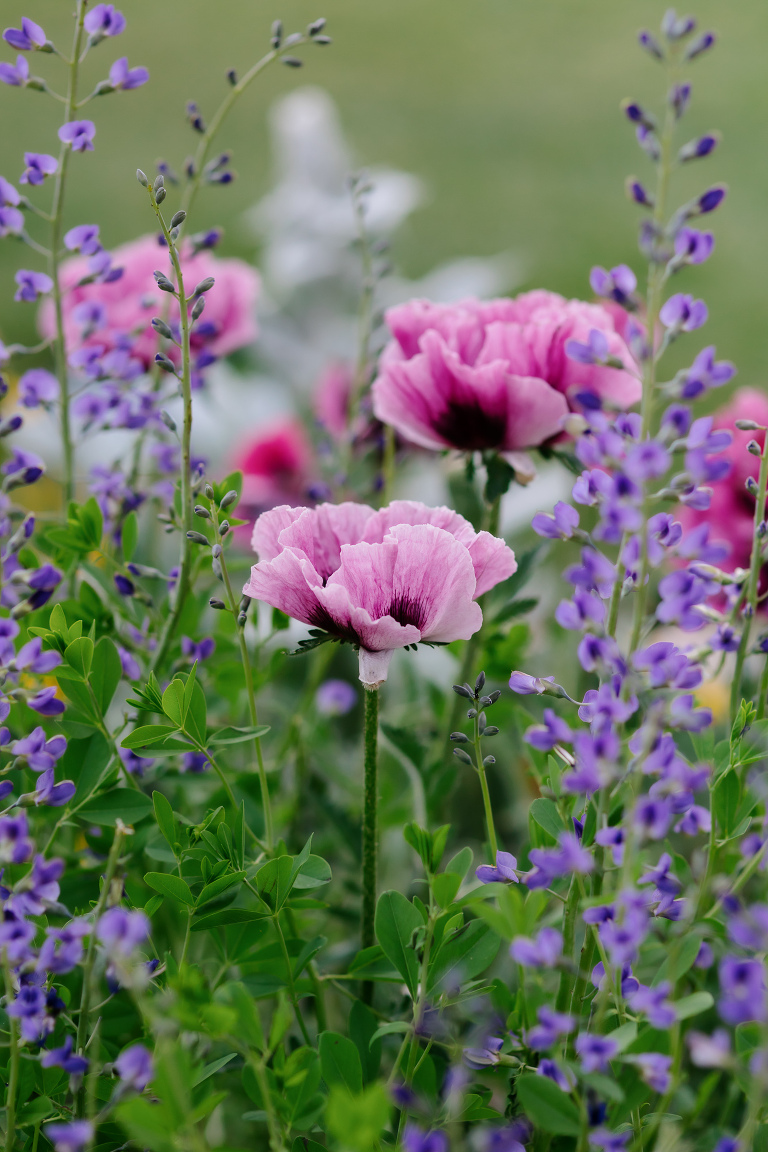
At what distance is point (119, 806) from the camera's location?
428 mm

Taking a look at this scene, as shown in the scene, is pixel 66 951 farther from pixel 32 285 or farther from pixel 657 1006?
pixel 32 285

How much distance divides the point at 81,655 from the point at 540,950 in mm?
224

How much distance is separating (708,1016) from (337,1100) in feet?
1.10

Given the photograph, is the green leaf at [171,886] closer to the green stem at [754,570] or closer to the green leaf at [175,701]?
the green leaf at [175,701]

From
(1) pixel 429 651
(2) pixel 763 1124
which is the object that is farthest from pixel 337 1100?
(1) pixel 429 651

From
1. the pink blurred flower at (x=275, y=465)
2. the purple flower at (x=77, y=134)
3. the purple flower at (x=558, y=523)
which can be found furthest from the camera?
the pink blurred flower at (x=275, y=465)

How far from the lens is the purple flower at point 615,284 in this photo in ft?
1.03

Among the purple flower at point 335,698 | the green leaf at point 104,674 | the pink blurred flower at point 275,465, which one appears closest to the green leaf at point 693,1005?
the green leaf at point 104,674

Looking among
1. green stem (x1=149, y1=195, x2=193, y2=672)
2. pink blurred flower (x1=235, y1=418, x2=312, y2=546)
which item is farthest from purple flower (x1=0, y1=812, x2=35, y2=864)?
pink blurred flower (x1=235, y1=418, x2=312, y2=546)

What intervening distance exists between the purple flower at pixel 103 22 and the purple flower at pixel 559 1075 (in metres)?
0.44

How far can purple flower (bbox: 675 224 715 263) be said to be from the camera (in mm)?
311

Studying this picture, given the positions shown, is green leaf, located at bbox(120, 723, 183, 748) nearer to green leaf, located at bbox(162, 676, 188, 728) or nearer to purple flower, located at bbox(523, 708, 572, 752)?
green leaf, located at bbox(162, 676, 188, 728)

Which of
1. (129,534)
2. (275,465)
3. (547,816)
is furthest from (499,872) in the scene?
(275,465)

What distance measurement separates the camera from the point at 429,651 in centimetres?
93
